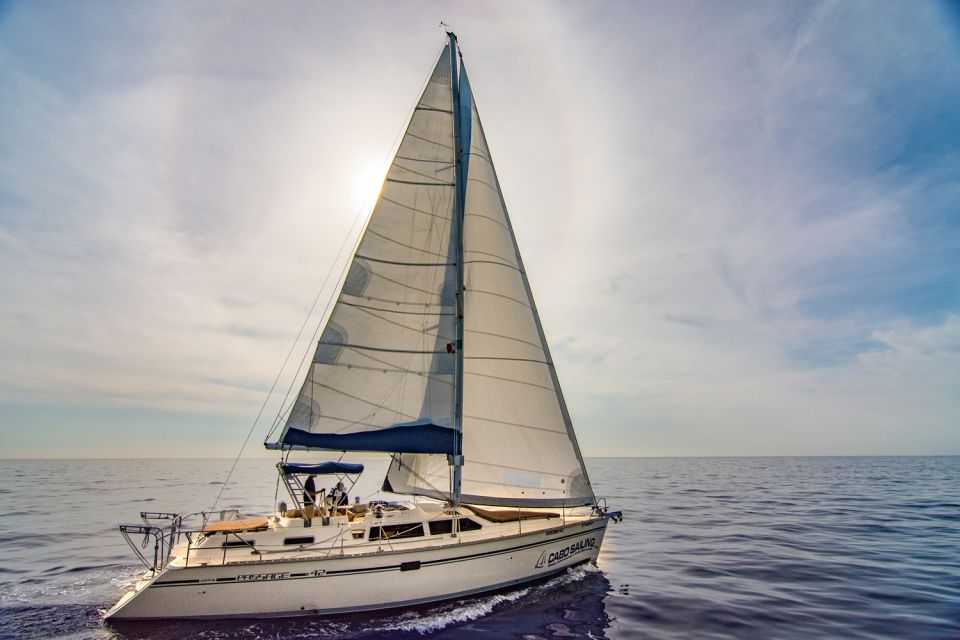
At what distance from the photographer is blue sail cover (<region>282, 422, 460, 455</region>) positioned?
11000 millimetres

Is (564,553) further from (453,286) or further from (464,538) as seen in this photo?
(453,286)

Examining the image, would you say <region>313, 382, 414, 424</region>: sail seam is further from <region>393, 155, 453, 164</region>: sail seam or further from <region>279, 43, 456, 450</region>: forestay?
<region>393, 155, 453, 164</region>: sail seam

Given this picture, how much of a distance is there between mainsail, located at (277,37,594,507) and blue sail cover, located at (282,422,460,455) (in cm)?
2

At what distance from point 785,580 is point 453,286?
11492 millimetres

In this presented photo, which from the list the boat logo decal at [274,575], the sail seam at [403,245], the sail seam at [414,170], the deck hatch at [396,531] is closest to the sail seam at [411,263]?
the sail seam at [403,245]

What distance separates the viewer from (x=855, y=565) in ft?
44.1

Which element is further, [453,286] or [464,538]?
[453,286]

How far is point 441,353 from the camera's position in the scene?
1225cm

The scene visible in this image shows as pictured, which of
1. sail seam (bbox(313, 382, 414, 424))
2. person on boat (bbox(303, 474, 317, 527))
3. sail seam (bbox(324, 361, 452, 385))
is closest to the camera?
person on boat (bbox(303, 474, 317, 527))

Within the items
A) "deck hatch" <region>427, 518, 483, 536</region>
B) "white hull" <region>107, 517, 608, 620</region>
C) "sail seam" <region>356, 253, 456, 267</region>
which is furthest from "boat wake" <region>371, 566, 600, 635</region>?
"sail seam" <region>356, 253, 456, 267</region>

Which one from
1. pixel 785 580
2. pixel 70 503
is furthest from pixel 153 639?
pixel 70 503

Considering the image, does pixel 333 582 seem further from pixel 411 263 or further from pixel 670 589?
pixel 670 589

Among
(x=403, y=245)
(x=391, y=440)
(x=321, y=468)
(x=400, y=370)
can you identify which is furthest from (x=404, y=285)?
(x=321, y=468)

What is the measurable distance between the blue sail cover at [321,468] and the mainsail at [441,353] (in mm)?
682
